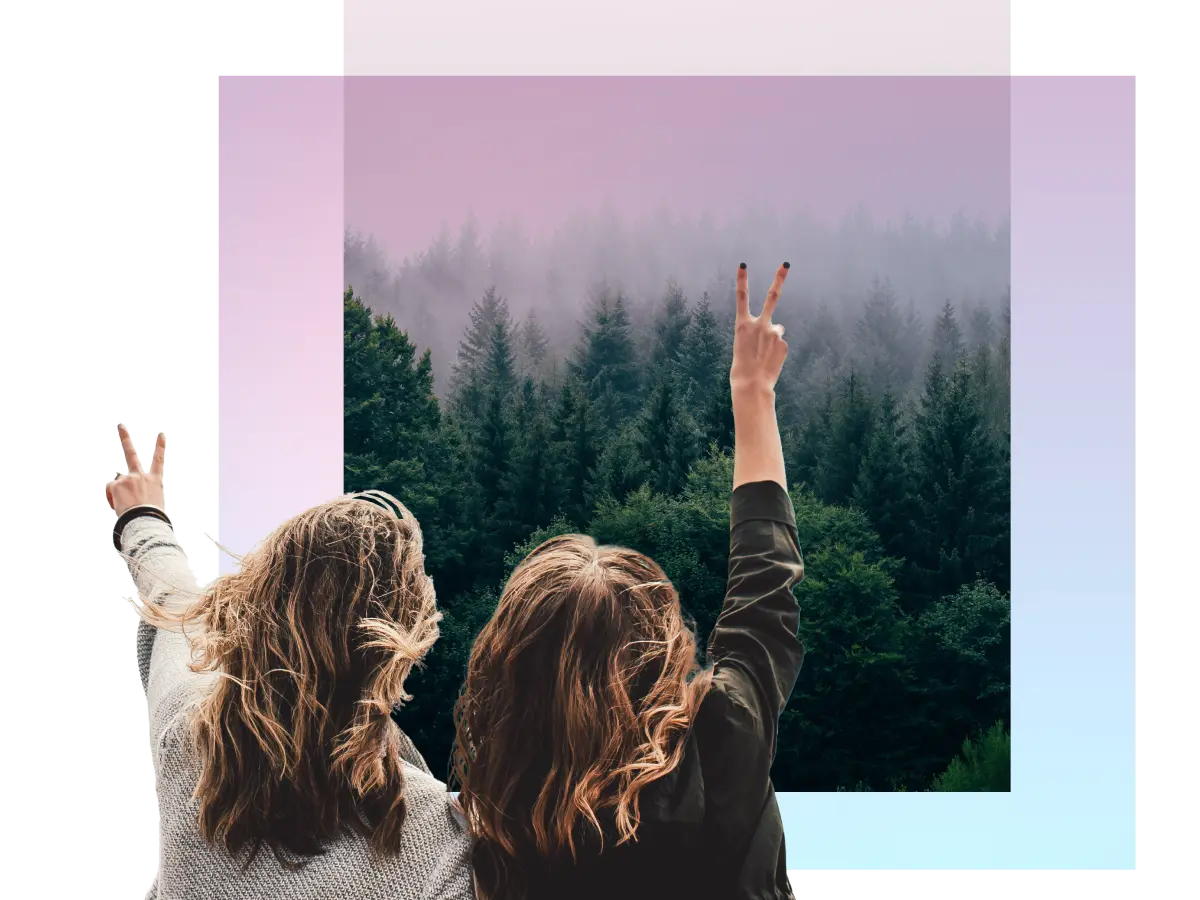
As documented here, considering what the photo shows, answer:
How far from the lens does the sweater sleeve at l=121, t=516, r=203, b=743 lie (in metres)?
2.18

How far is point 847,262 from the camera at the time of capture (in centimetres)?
514

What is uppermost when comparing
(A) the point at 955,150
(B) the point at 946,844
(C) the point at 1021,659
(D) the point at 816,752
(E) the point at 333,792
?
(A) the point at 955,150

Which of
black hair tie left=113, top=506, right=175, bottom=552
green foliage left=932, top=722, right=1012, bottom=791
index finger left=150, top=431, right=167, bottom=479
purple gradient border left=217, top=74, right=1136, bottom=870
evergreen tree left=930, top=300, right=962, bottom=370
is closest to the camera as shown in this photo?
black hair tie left=113, top=506, right=175, bottom=552

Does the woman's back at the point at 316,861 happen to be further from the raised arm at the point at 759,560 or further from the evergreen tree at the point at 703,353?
the evergreen tree at the point at 703,353

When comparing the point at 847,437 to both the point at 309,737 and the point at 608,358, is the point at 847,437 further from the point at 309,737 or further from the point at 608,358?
the point at 309,737

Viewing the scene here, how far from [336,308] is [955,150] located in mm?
2679

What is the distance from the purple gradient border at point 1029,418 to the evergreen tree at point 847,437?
62 centimetres

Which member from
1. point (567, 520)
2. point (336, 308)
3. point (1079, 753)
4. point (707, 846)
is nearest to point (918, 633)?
point (1079, 753)

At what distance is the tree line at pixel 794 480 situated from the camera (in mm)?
→ 5008

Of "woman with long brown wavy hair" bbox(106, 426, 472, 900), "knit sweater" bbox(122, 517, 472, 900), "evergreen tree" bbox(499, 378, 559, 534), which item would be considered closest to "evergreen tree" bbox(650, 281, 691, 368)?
"evergreen tree" bbox(499, 378, 559, 534)

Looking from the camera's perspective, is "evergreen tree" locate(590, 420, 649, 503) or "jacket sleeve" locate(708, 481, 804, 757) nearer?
"jacket sleeve" locate(708, 481, 804, 757)

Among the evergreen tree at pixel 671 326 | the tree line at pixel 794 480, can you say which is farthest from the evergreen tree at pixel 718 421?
the evergreen tree at pixel 671 326

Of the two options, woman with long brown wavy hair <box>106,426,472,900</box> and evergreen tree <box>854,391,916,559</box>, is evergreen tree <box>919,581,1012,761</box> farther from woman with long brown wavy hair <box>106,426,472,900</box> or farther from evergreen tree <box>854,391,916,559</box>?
woman with long brown wavy hair <box>106,426,472,900</box>

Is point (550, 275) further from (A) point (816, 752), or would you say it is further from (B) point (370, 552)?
(B) point (370, 552)
